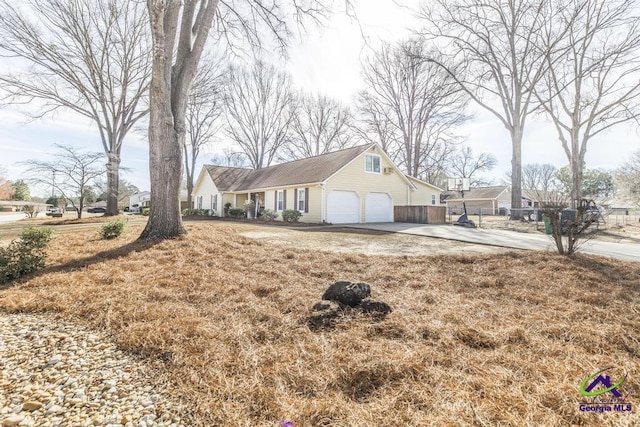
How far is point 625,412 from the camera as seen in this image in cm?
160

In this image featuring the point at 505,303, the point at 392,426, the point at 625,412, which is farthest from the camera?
the point at 505,303

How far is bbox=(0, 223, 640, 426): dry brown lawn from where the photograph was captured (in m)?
1.63

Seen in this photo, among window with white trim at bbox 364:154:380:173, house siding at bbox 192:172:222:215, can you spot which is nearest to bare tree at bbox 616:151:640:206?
window with white trim at bbox 364:154:380:173

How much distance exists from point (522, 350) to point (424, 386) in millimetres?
1090

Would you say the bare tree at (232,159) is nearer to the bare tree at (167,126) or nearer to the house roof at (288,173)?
the house roof at (288,173)

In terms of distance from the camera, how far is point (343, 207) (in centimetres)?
1659

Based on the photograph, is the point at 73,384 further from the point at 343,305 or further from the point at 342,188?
the point at 342,188

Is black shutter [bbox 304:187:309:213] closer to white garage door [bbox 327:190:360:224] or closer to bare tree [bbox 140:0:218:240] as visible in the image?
white garage door [bbox 327:190:360:224]

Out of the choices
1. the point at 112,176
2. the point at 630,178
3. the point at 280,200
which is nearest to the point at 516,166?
the point at 280,200

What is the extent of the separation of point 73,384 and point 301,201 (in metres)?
15.7

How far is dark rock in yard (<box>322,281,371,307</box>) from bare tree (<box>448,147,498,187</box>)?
40.3 metres

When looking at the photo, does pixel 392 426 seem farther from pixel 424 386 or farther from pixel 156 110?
pixel 156 110

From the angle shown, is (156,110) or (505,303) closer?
(505,303)

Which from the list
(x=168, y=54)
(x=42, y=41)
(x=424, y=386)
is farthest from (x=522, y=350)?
(x=42, y=41)
